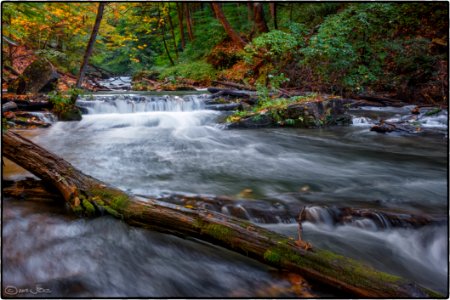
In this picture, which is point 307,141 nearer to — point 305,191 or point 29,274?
point 305,191

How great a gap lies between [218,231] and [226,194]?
195 cm

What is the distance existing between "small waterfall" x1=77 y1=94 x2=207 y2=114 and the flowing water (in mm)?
1690

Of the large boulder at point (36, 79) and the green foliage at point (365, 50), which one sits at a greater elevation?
the green foliage at point (365, 50)

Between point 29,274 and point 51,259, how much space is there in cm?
22

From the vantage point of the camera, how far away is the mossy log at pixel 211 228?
7.42ft

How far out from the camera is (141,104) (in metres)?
12.3

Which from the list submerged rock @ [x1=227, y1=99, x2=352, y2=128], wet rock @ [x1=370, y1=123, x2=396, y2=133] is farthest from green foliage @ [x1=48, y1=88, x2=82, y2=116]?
wet rock @ [x1=370, y1=123, x2=396, y2=133]

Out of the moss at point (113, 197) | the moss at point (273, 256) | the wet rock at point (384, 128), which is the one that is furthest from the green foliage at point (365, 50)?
the moss at point (273, 256)

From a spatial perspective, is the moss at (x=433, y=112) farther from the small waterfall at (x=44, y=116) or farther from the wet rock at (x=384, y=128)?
the small waterfall at (x=44, y=116)

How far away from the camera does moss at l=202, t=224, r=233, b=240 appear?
2.69 meters

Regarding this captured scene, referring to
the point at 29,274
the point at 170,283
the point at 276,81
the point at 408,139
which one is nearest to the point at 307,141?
the point at 408,139

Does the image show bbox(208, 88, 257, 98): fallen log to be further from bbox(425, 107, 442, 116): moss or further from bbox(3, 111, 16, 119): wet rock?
bbox(3, 111, 16, 119): wet rock

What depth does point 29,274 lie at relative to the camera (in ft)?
8.74

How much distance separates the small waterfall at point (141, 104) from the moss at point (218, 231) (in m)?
9.84
